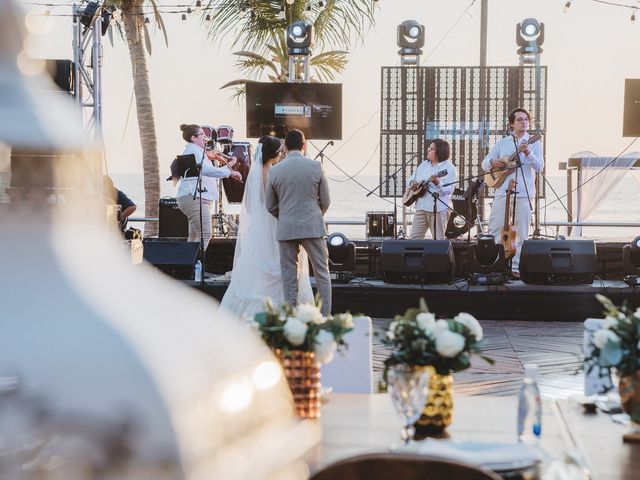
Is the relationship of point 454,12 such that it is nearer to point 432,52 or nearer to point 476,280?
point 432,52

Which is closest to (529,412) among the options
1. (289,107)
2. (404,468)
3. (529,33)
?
(404,468)

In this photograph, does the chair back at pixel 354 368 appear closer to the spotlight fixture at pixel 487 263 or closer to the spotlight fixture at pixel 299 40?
the spotlight fixture at pixel 487 263

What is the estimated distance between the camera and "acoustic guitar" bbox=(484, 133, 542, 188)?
8835 mm

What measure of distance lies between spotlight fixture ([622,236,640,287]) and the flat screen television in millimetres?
3175

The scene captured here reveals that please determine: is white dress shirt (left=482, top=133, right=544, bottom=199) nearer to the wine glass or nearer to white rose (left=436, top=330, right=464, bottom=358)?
white rose (left=436, top=330, right=464, bottom=358)

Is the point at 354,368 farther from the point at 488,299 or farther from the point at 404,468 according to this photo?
the point at 488,299

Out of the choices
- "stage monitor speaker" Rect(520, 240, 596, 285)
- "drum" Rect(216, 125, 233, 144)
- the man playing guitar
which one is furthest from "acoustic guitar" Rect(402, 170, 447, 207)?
"drum" Rect(216, 125, 233, 144)

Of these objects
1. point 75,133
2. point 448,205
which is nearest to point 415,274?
point 448,205

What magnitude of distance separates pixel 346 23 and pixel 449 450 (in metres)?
11.9

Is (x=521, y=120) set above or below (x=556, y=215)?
above

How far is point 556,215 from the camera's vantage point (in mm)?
39125

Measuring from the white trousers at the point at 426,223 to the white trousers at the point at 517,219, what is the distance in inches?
23.6

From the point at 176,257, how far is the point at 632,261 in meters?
4.18

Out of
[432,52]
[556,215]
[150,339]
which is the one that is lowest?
[556,215]
